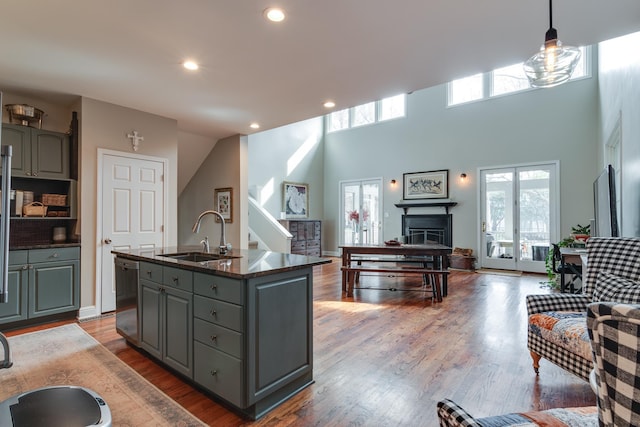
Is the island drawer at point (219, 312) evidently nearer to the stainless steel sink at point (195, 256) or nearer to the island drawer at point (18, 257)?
the stainless steel sink at point (195, 256)

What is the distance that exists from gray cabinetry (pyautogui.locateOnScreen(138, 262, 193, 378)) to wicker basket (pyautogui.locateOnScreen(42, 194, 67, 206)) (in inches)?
81.7

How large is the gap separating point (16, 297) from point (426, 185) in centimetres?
755

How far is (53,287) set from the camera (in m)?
3.53

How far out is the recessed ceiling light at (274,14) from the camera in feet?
7.08

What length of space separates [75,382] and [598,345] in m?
2.93

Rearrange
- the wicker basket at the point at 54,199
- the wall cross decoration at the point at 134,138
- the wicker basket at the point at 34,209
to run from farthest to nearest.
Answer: the wall cross decoration at the point at 134,138 → the wicker basket at the point at 54,199 → the wicker basket at the point at 34,209

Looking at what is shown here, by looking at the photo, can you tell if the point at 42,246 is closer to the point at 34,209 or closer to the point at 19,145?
the point at 34,209

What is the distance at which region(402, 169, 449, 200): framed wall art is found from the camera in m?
7.66

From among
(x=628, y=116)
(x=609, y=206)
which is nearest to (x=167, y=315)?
(x=609, y=206)

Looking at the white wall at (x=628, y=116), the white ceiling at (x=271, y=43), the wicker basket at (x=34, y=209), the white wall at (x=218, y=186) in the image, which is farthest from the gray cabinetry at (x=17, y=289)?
the white wall at (x=628, y=116)

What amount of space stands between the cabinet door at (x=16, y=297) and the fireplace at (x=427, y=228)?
6.56m

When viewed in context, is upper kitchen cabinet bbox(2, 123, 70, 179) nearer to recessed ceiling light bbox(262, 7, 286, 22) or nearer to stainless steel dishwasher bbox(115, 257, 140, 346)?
stainless steel dishwasher bbox(115, 257, 140, 346)

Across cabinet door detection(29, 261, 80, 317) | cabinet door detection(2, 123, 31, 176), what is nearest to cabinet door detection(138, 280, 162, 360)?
cabinet door detection(29, 261, 80, 317)

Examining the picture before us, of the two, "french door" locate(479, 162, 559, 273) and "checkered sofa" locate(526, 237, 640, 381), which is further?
"french door" locate(479, 162, 559, 273)
